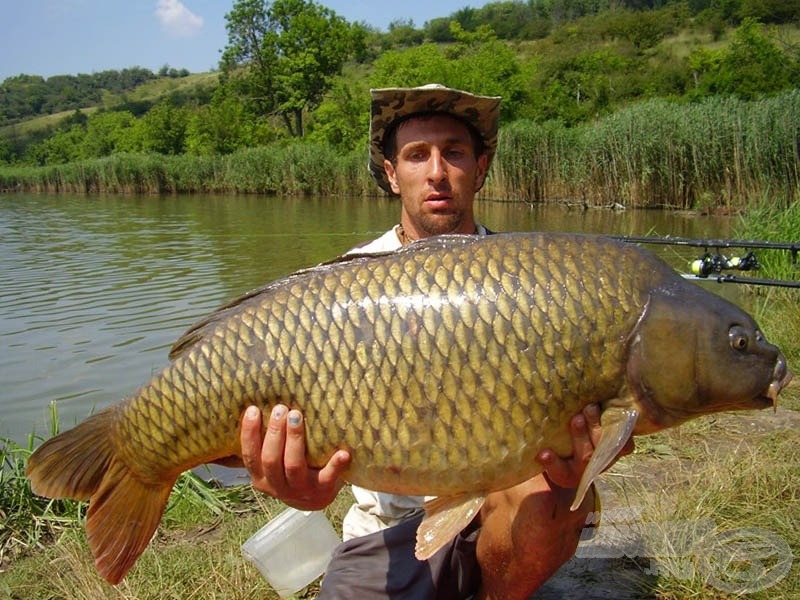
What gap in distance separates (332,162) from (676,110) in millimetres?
12264

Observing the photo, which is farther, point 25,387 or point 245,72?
point 245,72

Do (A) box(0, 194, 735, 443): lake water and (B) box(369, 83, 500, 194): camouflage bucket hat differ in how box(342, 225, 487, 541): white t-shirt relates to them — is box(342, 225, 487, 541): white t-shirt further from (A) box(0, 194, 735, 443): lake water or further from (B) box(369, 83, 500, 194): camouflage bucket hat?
(A) box(0, 194, 735, 443): lake water

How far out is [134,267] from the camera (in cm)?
1011

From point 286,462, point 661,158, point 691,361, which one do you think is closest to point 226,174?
point 661,158

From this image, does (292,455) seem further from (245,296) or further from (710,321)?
(710,321)

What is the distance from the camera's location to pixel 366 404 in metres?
1.30

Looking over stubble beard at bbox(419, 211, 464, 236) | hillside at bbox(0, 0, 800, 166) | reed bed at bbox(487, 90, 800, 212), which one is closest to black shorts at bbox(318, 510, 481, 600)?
stubble beard at bbox(419, 211, 464, 236)

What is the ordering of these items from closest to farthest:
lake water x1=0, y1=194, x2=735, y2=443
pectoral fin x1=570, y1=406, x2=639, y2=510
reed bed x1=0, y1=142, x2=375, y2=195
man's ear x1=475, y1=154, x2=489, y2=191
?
pectoral fin x1=570, y1=406, x2=639, y2=510 → man's ear x1=475, y1=154, x2=489, y2=191 → lake water x1=0, y1=194, x2=735, y2=443 → reed bed x1=0, y1=142, x2=375, y2=195

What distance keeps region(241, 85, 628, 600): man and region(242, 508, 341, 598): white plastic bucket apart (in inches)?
11.5

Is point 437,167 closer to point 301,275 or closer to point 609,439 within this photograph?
point 301,275

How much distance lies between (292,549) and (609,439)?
1224mm

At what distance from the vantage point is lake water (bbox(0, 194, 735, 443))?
5.34m

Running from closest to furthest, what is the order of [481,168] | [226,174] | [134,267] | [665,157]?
[481,168]
[134,267]
[665,157]
[226,174]

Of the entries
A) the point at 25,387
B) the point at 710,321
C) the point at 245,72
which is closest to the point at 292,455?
the point at 710,321
